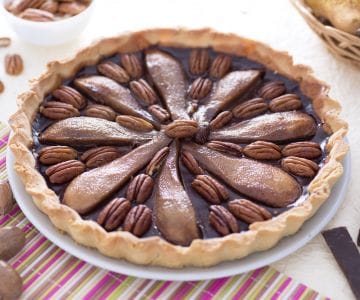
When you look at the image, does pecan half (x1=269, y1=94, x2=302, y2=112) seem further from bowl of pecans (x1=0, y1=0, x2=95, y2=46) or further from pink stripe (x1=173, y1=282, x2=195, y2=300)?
bowl of pecans (x1=0, y1=0, x2=95, y2=46)

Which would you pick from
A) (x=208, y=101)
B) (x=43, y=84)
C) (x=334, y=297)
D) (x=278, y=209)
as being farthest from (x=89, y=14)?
(x=334, y=297)

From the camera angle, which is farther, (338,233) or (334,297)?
(338,233)

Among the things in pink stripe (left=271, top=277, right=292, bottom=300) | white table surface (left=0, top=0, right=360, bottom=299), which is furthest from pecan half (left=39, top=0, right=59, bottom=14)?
pink stripe (left=271, top=277, right=292, bottom=300)

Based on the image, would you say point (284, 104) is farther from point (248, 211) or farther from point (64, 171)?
point (64, 171)

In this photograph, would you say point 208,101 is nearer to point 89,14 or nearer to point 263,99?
point 263,99

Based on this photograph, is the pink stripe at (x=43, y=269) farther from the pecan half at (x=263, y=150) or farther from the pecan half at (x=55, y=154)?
the pecan half at (x=263, y=150)

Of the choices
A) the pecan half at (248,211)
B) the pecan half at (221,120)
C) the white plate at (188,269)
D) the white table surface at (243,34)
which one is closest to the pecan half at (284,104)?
the pecan half at (221,120)

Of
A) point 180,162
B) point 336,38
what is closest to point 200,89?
point 180,162
